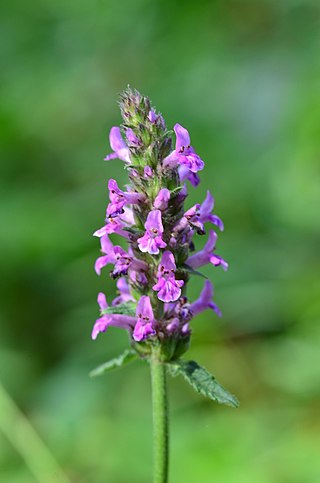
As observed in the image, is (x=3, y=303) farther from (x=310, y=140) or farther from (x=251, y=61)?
(x=251, y=61)

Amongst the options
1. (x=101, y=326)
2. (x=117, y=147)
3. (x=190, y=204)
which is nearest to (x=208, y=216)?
(x=117, y=147)

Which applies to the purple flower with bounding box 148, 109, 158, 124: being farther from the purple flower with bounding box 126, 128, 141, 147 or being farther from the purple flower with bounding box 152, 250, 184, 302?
the purple flower with bounding box 152, 250, 184, 302

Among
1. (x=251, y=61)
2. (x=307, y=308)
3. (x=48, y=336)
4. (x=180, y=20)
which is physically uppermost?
(x=180, y=20)

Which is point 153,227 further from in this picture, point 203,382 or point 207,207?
point 203,382

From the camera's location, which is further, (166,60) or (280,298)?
(166,60)

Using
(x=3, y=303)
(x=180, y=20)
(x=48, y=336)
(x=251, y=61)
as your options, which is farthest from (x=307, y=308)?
(x=180, y=20)

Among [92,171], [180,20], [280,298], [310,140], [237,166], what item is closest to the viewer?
[280,298]
